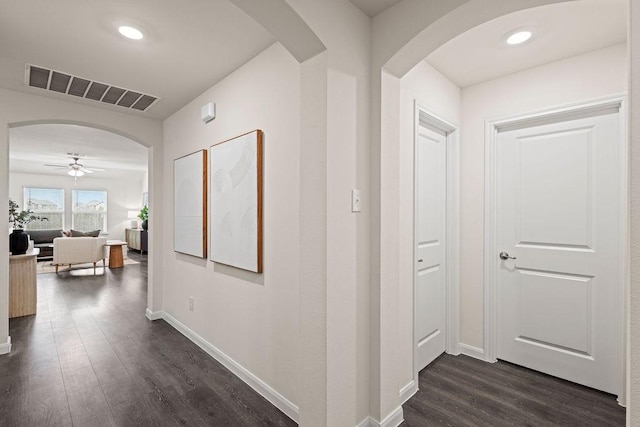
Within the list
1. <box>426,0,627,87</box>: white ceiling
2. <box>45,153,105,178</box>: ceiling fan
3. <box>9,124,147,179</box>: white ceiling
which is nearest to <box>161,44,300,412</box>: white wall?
<box>426,0,627,87</box>: white ceiling

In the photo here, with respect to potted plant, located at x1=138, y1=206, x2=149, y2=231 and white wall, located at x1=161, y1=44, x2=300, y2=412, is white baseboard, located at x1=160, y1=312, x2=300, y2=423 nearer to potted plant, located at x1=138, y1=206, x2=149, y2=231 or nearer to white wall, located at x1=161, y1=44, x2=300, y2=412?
white wall, located at x1=161, y1=44, x2=300, y2=412

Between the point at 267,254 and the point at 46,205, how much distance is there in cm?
997

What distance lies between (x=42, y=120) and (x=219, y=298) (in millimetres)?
2503

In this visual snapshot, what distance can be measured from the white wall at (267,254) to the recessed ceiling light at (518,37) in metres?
1.40

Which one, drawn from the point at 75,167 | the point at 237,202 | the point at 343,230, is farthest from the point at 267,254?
the point at 75,167

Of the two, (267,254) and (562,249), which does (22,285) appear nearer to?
(267,254)

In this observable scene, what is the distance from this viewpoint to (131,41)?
2119 millimetres

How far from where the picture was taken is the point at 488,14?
4.78 feet

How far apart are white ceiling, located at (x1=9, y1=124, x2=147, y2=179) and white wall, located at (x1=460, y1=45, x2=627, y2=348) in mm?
5203

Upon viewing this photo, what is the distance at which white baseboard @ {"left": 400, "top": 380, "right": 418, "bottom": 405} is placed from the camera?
207 cm

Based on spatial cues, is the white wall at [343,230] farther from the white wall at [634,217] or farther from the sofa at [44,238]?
the sofa at [44,238]

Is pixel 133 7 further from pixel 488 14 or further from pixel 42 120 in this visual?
pixel 42 120

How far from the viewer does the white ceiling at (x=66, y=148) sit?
490 cm

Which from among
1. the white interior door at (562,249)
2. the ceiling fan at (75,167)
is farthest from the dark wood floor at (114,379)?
the ceiling fan at (75,167)
